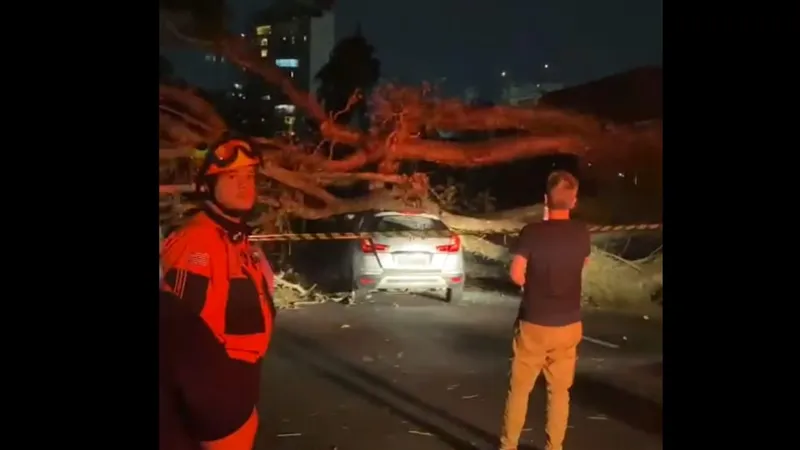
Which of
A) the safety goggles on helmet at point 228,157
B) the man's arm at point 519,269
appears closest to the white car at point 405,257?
the man's arm at point 519,269

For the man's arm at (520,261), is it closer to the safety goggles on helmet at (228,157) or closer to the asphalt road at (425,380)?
the asphalt road at (425,380)

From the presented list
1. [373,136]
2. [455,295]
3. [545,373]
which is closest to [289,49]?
[373,136]

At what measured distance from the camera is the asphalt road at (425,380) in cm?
315

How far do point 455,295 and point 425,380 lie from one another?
1.08 feet

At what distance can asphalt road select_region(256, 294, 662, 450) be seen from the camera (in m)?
3.15

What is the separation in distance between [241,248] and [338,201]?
0.40m

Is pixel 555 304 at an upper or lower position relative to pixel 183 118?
lower

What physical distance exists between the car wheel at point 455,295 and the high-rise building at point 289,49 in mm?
830

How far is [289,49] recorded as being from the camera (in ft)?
10.8

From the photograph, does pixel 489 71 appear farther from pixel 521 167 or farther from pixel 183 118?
pixel 183 118

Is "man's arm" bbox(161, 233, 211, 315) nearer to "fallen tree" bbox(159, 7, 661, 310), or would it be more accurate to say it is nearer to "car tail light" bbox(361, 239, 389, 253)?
"fallen tree" bbox(159, 7, 661, 310)

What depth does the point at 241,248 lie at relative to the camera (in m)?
3.08

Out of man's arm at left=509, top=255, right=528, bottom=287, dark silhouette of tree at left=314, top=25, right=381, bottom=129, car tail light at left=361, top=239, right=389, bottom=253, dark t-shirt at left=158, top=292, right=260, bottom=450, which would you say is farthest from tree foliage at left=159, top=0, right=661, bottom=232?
dark t-shirt at left=158, top=292, right=260, bottom=450
